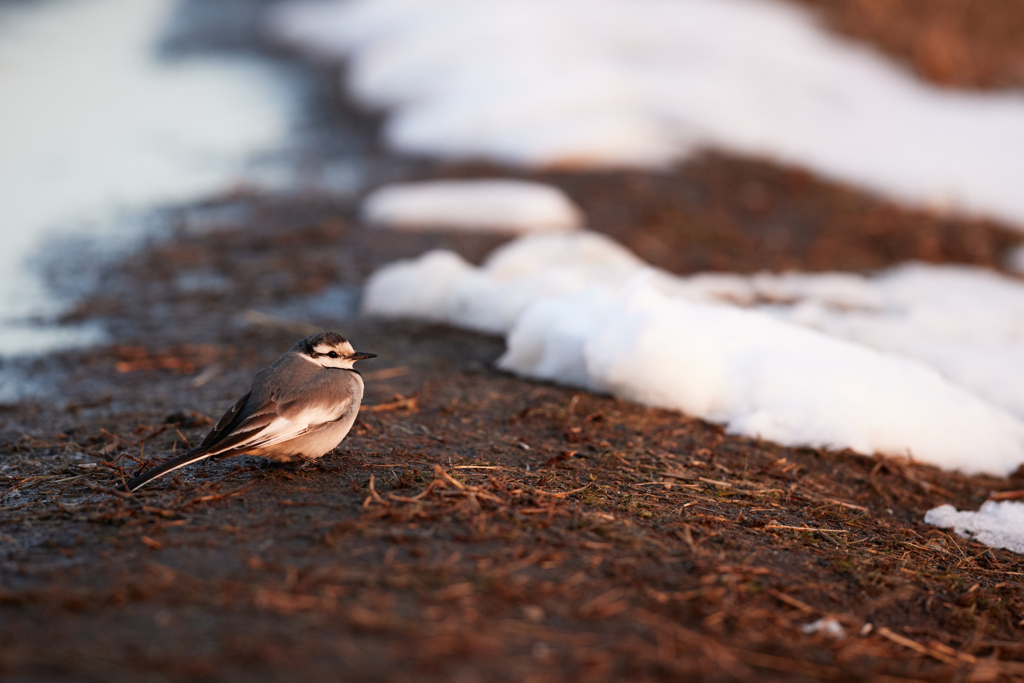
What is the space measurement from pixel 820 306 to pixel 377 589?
5.11 meters

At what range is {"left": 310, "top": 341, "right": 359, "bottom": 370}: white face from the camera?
3951 mm

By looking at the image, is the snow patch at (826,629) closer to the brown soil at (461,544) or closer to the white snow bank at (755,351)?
the brown soil at (461,544)

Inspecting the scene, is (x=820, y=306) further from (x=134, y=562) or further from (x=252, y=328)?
(x=134, y=562)

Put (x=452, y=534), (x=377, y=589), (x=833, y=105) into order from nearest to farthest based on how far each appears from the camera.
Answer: (x=377, y=589), (x=452, y=534), (x=833, y=105)

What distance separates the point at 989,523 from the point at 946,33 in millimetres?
14248

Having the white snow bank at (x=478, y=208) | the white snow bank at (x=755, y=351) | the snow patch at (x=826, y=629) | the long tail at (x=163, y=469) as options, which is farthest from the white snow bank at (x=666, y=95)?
the snow patch at (x=826, y=629)

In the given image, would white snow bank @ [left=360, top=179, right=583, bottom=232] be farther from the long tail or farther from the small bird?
the long tail

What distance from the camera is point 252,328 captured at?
615cm

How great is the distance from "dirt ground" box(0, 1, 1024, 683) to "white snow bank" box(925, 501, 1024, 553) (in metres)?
0.12

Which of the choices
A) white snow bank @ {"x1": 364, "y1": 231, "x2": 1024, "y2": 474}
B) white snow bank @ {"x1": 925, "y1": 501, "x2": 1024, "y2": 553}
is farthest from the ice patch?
white snow bank @ {"x1": 925, "y1": 501, "x2": 1024, "y2": 553}

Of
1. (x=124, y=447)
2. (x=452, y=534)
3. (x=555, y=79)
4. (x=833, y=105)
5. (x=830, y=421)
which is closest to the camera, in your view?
(x=452, y=534)

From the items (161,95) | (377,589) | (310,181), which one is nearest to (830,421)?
(377,589)

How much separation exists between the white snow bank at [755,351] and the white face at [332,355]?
1.53m

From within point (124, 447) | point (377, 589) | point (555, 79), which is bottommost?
point (124, 447)
